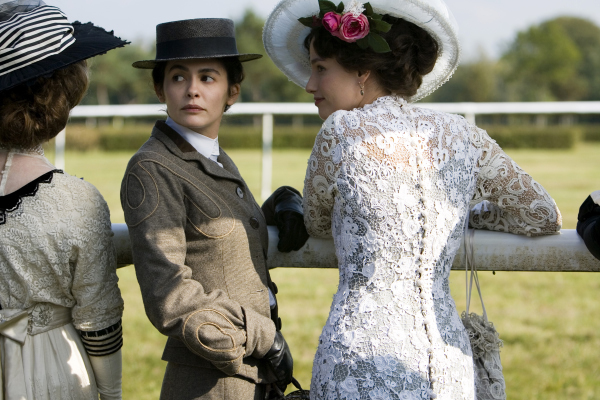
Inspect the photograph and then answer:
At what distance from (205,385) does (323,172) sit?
0.65 meters

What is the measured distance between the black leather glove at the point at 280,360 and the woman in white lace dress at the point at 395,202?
9 centimetres

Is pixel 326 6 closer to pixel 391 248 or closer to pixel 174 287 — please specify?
pixel 391 248

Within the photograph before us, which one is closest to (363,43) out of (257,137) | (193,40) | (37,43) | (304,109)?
(193,40)

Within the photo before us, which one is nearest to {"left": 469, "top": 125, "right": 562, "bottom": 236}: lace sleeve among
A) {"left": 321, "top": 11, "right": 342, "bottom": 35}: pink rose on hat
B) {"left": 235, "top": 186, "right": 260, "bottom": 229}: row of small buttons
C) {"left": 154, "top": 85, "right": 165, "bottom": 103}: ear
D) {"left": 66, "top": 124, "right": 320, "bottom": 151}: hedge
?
{"left": 321, "top": 11, "right": 342, "bottom": 35}: pink rose on hat

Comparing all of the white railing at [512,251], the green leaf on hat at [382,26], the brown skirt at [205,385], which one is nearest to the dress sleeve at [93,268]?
the white railing at [512,251]

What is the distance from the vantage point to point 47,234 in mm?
1713

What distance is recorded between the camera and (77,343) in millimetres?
1851

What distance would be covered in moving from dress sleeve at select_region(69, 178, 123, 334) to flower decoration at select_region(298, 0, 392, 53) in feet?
2.61

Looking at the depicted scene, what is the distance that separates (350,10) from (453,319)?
0.89 meters

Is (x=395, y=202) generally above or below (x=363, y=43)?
below

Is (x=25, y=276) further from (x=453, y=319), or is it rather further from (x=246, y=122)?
(x=246, y=122)

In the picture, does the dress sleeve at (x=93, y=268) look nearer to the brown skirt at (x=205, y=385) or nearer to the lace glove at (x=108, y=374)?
the lace glove at (x=108, y=374)

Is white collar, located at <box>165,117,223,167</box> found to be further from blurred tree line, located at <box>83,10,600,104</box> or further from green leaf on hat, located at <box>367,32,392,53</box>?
blurred tree line, located at <box>83,10,600,104</box>

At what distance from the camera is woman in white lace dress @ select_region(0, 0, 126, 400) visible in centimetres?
170
